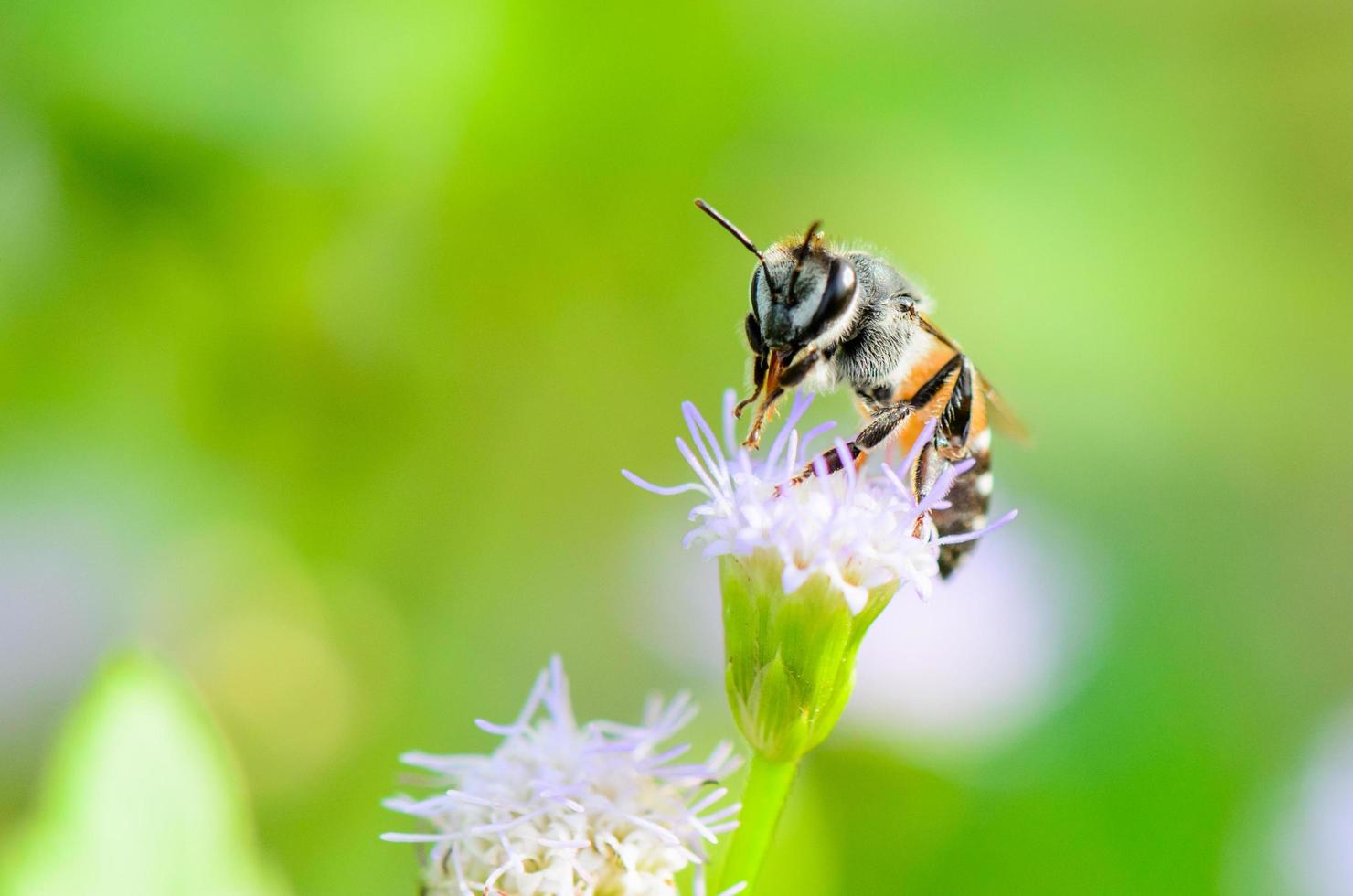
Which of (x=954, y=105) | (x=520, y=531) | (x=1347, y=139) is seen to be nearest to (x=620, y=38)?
(x=954, y=105)

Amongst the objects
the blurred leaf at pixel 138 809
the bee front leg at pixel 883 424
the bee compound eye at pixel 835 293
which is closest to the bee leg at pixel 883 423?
the bee front leg at pixel 883 424

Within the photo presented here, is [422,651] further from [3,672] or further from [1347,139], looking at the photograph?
[1347,139]

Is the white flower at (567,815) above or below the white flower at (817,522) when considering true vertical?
below

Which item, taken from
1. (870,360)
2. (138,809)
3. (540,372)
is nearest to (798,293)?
(870,360)

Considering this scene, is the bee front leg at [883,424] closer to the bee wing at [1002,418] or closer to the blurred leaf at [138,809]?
the bee wing at [1002,418]

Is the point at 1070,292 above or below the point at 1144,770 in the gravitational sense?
above

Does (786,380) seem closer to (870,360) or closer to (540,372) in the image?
(870,360)

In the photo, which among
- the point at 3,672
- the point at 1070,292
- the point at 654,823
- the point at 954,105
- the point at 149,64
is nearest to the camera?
the point at 654,823
